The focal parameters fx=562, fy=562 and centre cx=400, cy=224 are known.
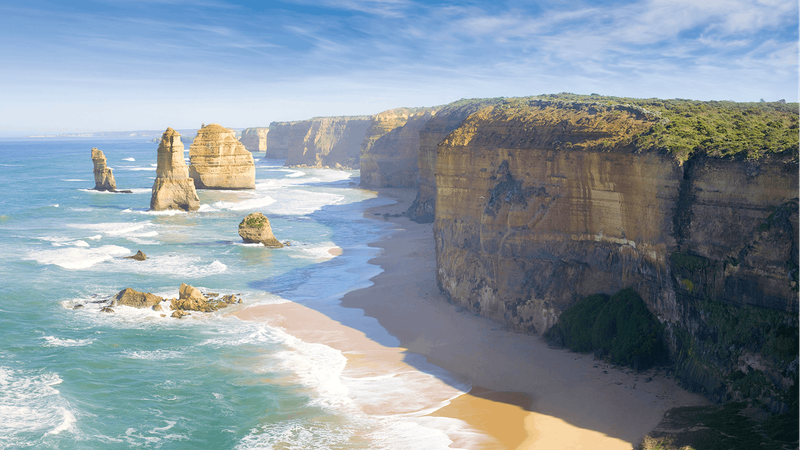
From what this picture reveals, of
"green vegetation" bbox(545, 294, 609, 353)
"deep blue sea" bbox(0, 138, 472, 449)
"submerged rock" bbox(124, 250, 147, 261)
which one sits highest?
"green vegetation" bbox(545, 294, 609, 353)

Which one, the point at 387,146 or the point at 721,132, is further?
the point at 387,146

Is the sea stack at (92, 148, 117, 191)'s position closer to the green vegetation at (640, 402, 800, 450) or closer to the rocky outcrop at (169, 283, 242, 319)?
the rocky outcrop at (169, 283, 242, 319)

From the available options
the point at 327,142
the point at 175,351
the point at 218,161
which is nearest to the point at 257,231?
the point at 175,351

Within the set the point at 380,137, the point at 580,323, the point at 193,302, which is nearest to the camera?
the point at 580,323

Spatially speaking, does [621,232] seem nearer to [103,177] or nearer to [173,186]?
[173,186]

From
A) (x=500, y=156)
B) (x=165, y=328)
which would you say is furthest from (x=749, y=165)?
(x=165, y=328)

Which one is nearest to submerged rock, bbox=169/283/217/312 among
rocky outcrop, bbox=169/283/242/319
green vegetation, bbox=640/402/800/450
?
rocky outcrop, bbox=169/283/242/319
